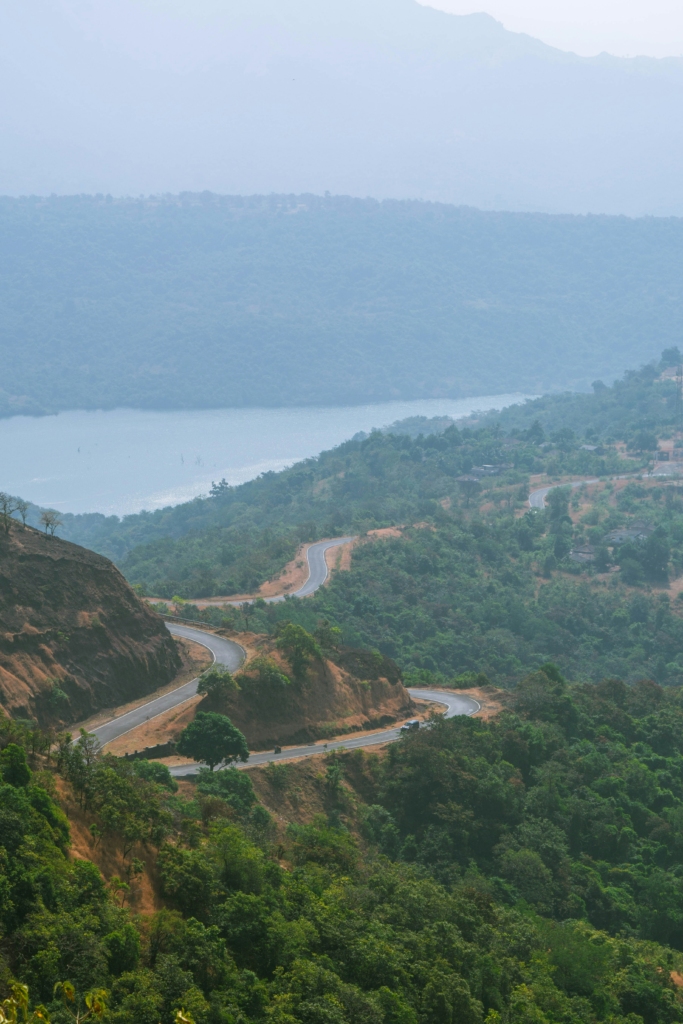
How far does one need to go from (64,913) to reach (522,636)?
53.3 metres

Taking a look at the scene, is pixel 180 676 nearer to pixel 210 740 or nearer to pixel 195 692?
pixel 195 692

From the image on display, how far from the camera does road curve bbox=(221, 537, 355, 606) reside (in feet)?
198

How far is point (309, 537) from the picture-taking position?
3054 inches

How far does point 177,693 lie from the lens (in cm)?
3278

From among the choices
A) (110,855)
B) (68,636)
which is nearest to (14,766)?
(110,855)

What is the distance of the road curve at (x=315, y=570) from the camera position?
6022 cm

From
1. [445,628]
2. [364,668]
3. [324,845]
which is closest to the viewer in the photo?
[324,845]

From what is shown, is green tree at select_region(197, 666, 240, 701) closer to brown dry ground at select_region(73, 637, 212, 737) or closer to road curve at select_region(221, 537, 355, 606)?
brown dry ground at select_region(73, 637, 212, 737)

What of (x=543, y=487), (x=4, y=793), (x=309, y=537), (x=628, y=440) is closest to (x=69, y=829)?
(x=4, y=793)

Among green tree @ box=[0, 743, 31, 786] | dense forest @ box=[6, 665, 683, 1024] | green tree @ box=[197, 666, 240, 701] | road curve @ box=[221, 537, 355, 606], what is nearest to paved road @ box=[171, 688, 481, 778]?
dense forest @ box=[6, 665, 683, 1024]

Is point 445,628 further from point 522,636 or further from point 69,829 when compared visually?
point 69,829

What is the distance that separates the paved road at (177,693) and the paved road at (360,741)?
2.16 meters

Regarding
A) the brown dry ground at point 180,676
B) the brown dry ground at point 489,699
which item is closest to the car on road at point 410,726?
the brown dry ground at point 489,699

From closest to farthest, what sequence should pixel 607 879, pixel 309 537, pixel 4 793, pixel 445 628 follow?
pixel 4 793
pixel 607 879
pixel 445 628
pixel 309 537
